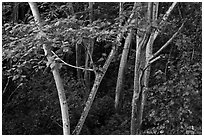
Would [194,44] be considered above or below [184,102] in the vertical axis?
above

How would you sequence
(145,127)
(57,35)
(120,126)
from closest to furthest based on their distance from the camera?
(57,35) < (145,127) < (120,126)

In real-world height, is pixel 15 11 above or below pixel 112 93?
above

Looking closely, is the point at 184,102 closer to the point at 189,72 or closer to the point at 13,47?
the point at 189,72

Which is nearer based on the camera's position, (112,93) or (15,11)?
(15,11)

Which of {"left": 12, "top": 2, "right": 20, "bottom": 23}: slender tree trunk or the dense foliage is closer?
the dense foliage

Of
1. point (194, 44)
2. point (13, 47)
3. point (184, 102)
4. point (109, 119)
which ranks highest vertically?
point (13, 47)

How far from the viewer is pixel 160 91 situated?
4.11 metres

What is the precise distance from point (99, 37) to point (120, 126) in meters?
2.49

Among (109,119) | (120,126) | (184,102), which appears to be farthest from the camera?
(109,119)

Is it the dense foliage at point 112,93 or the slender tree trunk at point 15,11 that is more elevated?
the slender tree trunk at point 15,11

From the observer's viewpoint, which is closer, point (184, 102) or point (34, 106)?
point (184, 102)

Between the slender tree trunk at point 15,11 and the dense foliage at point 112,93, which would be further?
the slender tree trunk at point 15,11

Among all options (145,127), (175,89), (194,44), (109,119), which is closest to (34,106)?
(109,119)

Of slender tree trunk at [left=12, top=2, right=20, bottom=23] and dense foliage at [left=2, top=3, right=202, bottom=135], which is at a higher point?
slender tree trunk at [left=12, top=2, right=20, bottom=23]
